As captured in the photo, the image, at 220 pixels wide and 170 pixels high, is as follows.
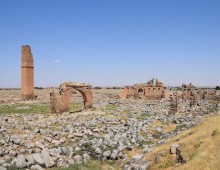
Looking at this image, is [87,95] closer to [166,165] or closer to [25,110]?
[25,110]

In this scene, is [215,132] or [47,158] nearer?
[215,132]

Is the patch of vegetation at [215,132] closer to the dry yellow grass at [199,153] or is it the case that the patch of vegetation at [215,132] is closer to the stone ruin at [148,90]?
the dry yellow grass at [199,153]

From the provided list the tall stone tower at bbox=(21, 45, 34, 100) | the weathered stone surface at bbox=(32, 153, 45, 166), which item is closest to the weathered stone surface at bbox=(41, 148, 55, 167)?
the weathered stone surface at bbox=(32, 153, 45, 166)

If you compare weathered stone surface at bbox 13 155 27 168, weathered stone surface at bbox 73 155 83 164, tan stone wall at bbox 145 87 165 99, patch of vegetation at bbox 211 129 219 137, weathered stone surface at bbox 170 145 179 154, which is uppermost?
tan stone wall at bbox 145 87 165 99

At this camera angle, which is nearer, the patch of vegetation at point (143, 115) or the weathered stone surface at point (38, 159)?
the weathered stone surface at point (38, 159)

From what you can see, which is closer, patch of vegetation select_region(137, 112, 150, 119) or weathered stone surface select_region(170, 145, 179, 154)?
weathered stone surface select_region(170, 145, 179, 154)

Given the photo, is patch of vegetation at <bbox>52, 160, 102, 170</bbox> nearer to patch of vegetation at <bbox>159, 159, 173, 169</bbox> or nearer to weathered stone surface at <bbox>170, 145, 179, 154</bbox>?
patch of vegetation at <bbox>159, 159, 173, 169</bbox>

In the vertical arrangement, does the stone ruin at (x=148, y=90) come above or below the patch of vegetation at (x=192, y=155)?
above

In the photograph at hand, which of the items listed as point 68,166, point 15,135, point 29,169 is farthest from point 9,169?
point 15,135

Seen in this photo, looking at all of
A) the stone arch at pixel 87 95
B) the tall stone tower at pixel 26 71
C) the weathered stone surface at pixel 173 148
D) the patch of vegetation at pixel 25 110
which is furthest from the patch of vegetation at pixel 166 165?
the tall stone tower at pixel 26 71

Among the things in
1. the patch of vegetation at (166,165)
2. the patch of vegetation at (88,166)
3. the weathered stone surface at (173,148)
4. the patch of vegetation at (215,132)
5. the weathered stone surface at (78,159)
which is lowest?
the patch of vegetation at (88,166)

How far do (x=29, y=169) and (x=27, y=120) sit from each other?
9.75 meters

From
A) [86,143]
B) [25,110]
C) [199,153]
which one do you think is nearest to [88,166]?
[86,143]

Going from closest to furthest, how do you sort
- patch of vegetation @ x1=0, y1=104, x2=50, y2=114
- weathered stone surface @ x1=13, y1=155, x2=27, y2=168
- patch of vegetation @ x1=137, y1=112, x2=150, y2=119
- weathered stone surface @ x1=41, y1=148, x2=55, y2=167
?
weathered stone surface @ x1=13, y1=155, x2=27, y2=168
weathered stone surface @ x1=41, y1=148, x2=55, y2=167
patch of vegetation @ x1=137, y1=112, x2=150, y2=119
patch of vegetation @ x1=0, y1=104, x2=50, y2=114
